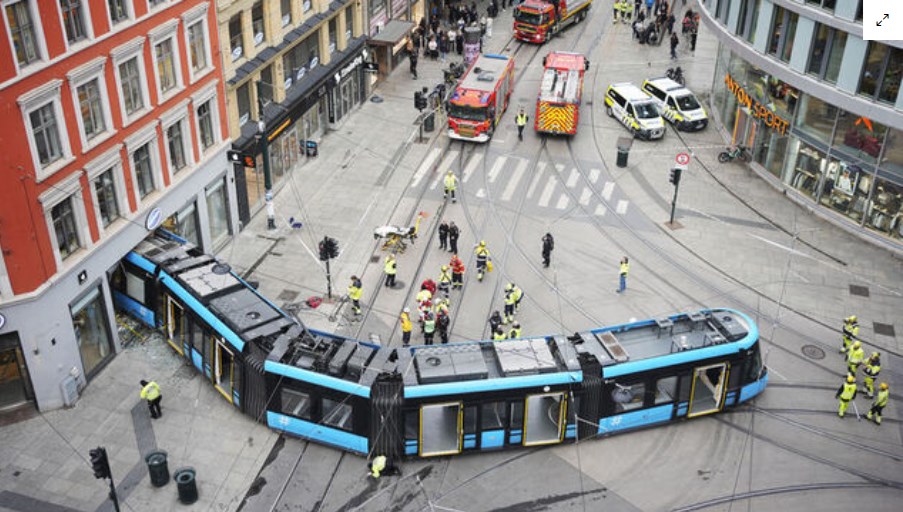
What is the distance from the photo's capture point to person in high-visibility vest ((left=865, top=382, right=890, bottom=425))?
94.6 ft

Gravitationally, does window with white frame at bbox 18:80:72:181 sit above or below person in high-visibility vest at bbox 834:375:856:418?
above

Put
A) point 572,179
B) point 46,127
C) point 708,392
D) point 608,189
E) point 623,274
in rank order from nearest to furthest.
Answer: point 46,127 < point 708,392 < point 623,274 < point 608,189 < point 572,179

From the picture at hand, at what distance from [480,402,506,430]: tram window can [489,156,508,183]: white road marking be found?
20942 millimetres

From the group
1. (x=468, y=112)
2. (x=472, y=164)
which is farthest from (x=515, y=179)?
(x=468, y=112)

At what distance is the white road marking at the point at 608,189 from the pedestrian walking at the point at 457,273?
11012mm

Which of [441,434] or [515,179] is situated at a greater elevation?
[441,434]

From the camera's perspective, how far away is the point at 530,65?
61.9 meters

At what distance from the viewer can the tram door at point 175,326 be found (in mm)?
30906

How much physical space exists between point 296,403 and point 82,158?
34.2ft

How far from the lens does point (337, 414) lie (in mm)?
26828

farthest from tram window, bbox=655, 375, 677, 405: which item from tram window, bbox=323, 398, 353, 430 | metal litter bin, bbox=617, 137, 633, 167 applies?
metal litter bin, bbox=617, 137, 633, 167

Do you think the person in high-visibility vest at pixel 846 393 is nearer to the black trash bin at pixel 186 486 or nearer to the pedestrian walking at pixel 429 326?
the pedestrian walking at pixel 429 326

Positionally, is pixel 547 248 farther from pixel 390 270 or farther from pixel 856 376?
pixel 856 376

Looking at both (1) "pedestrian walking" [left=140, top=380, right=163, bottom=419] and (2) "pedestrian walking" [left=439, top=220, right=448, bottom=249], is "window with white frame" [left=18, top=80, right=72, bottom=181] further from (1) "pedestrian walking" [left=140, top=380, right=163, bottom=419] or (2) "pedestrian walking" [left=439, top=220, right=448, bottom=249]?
(2) "pedestrian walking" [left=439, top=220, right=448, bottom=249]
